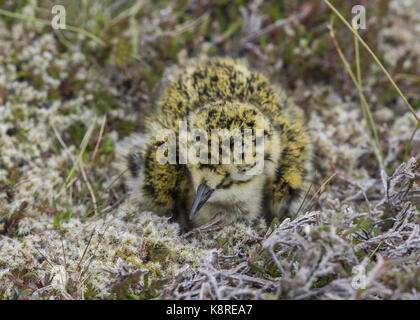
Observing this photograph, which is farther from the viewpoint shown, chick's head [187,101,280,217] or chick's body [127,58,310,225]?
chick's body [127,58,310,225]

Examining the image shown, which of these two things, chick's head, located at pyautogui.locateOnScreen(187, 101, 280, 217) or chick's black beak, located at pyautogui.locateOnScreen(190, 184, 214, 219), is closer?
chick's head, located at pyautogui.locateOnScreen(187, 101, 280, 217)

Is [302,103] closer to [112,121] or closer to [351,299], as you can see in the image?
[112,121]

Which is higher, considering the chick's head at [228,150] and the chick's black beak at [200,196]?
the chick's head at [228,150]

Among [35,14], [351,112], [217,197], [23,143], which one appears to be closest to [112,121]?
[23,143]

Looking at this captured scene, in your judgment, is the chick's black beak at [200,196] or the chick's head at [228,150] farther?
the chick's black beak at [200,196]

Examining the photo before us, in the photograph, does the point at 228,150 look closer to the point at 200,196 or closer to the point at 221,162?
the point at 221,162

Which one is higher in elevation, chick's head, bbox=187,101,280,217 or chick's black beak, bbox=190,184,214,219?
chick's head, bbox=187,101,280,217
